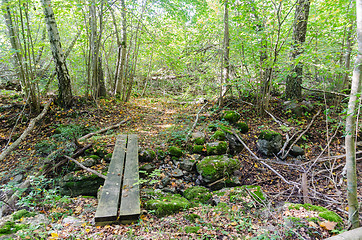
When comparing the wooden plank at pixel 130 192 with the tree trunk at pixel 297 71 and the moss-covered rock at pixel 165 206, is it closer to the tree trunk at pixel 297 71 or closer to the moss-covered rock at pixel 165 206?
the moss-covered rock at pixel 165 206

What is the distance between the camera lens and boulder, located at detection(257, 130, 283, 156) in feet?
21.2

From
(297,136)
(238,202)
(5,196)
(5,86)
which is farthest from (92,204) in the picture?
(5,86)

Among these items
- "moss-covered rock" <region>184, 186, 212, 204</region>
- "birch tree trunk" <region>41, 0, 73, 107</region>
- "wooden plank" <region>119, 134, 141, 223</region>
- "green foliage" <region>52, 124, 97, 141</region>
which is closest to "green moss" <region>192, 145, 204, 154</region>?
"moss-covered rock" <region>184, 186, 212, 204</region>

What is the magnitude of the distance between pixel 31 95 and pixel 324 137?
11305 mm

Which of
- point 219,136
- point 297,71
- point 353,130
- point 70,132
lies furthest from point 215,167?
point 297,71

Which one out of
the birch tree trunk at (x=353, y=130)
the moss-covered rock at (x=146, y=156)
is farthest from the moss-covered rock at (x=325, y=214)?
the moss-covered rock at (x=146, y=156)

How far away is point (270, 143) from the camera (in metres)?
6.49

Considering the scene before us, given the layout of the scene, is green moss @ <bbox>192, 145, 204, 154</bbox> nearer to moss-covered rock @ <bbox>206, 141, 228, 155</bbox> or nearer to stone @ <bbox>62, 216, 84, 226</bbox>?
moss-covered rock @ <bbox>206, 141, 228, 155</bbox>

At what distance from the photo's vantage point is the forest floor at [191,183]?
9.25 ft

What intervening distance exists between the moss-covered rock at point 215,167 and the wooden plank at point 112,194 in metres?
Result: 2.21

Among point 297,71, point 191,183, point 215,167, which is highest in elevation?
point 297,71

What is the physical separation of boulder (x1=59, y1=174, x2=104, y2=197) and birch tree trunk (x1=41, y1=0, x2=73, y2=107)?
4.54 m

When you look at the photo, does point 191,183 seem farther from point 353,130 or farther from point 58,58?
point 58,58

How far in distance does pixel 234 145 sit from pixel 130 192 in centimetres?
424
